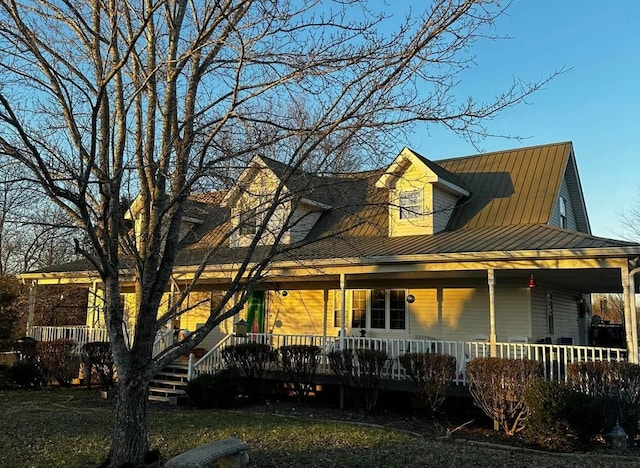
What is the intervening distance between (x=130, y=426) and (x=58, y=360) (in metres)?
9.78

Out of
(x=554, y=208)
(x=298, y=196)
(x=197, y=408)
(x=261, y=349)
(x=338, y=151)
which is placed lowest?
(x=197, y=408)

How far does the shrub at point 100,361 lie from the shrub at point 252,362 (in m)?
3.56

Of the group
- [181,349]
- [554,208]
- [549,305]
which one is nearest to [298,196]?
[181,349]

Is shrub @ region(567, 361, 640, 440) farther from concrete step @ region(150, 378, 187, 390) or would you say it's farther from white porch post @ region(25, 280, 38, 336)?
white porch post @ region(25, 280, 38, 336)

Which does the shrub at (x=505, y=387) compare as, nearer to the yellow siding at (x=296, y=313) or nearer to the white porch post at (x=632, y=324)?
the white porch post at (x=632, y=324)

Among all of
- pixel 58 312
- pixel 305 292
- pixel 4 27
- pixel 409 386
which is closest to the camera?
pixel 4 27

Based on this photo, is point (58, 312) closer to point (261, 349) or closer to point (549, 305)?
point (261, 349)

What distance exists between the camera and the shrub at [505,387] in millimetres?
9117

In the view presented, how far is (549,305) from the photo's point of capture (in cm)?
1435

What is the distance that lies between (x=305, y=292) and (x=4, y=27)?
11165 millimetres

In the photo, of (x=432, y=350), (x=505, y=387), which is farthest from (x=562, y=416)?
(x=432, y=350)

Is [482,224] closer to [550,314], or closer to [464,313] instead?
[464,313]

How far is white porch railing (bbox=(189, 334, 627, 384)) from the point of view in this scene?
10382 mm

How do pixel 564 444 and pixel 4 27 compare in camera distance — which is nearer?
pixel 4 27
